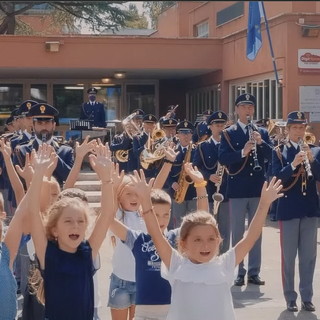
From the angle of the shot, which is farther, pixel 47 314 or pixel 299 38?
pixel 299 38

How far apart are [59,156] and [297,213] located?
255 cm

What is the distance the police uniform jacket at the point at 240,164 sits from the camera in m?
8.91

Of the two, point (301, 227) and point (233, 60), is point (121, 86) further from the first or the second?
point (301, 227)

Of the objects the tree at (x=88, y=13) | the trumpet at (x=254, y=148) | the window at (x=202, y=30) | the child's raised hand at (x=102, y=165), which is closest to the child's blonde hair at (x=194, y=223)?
the child's raised hand at (x=102, y=165)

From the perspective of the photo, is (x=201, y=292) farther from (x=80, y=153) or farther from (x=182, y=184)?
(x=182, y=184)

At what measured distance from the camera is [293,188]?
303 inches

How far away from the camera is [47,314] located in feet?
13.9

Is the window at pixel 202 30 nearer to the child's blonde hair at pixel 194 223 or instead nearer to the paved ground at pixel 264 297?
the paved ground at pixel 264 297

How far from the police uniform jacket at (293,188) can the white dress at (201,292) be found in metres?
3.38

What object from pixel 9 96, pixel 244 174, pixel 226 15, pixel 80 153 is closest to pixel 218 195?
pixel 244 174

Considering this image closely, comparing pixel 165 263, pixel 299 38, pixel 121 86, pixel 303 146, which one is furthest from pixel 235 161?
pixel 121 86

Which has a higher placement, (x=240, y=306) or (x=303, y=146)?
(x=303, y=146)

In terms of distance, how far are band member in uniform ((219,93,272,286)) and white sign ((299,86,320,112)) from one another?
831 centimetres

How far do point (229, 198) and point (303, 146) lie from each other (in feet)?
5.64
